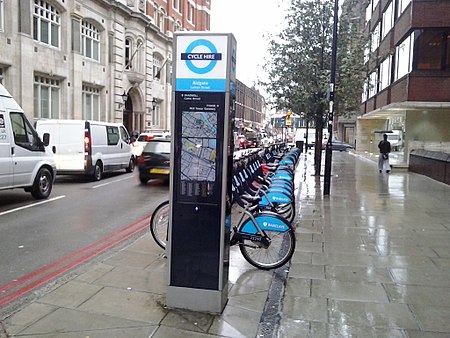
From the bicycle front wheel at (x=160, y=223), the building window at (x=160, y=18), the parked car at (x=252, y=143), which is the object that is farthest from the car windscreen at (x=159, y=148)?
the parked car at (x=252, y=143)

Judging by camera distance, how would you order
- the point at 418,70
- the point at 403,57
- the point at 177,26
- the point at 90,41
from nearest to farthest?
the point at 418,70
the point at 403,57
the point at 90,41
the point at 177,26

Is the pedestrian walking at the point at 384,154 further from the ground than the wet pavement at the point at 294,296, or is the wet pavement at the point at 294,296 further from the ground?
the pedestrian walking at the point at 384,154

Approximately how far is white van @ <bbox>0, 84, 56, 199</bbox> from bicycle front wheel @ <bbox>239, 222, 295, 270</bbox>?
6.27 m

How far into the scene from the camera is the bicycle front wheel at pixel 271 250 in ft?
18.0

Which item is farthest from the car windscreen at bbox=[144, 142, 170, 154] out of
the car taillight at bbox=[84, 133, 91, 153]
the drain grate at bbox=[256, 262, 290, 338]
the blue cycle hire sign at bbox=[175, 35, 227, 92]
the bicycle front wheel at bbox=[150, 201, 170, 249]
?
the blue cycle hire sign at bbox=[175, 35, 227, 92]

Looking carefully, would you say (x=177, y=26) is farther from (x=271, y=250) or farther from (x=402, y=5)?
(x=271, y=250)

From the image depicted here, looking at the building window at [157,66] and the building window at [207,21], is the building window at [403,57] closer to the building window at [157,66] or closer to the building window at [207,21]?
the building window at [157,66]

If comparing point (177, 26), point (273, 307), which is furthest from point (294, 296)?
point (177, 26)

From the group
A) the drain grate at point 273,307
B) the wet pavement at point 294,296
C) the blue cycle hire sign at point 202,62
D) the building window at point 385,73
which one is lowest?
the drain grate at point 273,307

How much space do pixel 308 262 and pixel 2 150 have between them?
22.8 feet

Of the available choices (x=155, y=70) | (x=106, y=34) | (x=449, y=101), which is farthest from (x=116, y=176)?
(x=155, y=70)

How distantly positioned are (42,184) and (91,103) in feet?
70.5

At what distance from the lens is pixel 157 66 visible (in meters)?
43.3

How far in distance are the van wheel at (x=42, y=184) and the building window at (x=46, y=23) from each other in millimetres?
16437
